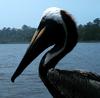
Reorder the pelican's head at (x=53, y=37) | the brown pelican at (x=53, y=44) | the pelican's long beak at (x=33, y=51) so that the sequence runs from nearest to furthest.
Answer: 1. the brown pelican at (x=53, y=44)
2. the pelican's head at (x=53, y=37)
3. the pelican's long beak at (x=33, y=51)

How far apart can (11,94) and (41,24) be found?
52.8 feet

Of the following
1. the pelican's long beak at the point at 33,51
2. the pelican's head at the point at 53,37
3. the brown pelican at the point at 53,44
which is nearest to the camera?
the brown pelican at the point at 53,44

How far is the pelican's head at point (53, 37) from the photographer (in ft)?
15.0

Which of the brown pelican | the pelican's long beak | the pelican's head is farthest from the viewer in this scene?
the pelican's long beak

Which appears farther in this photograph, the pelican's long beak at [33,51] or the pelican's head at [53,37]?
the pelican's long beak at [33,51]

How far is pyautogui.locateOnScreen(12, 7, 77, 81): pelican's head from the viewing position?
4559 mm

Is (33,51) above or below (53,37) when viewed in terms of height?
below

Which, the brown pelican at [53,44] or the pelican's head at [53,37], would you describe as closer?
the brown pelican at [53,44]

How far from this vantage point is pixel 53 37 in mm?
4750

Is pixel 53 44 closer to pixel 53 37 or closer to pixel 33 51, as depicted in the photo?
pixel 53 37

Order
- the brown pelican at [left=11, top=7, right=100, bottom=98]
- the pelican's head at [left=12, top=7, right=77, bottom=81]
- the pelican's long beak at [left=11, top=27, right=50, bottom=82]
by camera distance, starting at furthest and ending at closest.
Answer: the pelican's long beak at [left=11, top=27, right=50, bottom=82]
the pelican's head at [left=12, top=7, right=77, bottom=81]
the brown pelican at [left=11, top=7, right=100, bottom=98]

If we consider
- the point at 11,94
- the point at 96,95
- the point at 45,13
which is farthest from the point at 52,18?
the point at 11,94

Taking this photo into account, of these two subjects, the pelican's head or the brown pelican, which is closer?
the brown pelican

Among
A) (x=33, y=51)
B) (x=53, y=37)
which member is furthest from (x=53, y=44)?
(x=33, y=51)
